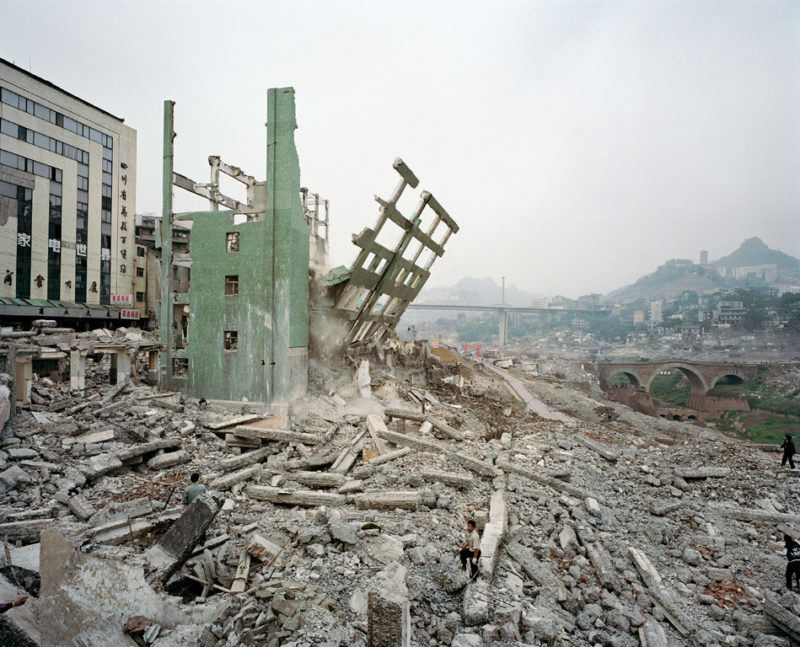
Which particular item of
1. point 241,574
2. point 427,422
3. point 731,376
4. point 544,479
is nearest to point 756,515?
point 544,479

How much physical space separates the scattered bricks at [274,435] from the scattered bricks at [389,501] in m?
3.29

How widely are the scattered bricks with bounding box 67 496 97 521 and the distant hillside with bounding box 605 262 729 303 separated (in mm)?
162599

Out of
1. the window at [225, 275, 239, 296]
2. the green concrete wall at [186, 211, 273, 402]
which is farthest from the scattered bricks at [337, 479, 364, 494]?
the window at [225, 275, 239, 296]

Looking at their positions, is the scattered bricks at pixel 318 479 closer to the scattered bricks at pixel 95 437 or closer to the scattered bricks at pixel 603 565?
the scattered bricks at pixel 95 437

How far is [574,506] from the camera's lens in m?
7.85

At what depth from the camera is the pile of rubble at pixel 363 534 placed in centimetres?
417

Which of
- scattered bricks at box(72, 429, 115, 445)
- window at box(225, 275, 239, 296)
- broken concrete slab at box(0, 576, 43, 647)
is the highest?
window at box(225, 275, 239, 296)

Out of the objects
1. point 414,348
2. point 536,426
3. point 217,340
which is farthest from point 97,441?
point 414,348

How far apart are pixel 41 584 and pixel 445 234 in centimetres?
1558

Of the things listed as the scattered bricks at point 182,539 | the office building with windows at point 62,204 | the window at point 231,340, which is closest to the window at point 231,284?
the window at point 231,340

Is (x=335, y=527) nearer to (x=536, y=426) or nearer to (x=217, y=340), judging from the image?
(x=217, y=340)

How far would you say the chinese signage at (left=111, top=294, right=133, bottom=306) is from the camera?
35750 millimetres

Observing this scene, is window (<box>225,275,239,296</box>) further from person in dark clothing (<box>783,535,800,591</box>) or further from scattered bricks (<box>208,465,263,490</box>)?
person in dark clothing (<box>783,535,800,591</box>)

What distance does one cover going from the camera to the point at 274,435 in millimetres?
9930
